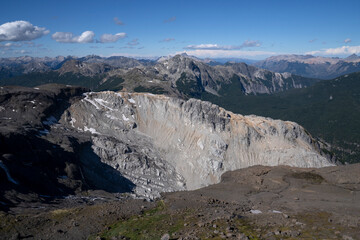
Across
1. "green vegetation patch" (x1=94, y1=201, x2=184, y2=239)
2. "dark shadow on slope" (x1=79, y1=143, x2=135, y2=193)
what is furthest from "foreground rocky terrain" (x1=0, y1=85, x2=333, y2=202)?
"green vegetation patch" (x1=94, y1=201, x2=184, y2=239)

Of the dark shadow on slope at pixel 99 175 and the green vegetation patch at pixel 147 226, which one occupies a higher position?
the green vegetation patch at pixel 147 226

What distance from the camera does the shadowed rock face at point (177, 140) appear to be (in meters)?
82.4

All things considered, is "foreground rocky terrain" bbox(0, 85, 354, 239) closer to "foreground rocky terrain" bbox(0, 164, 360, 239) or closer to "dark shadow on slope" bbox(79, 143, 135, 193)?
"foreground rocky terrain" bbox(0, 164, 360, 239)

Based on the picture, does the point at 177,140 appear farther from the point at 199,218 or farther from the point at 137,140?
the point at 199,218

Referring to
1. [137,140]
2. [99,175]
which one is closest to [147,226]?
[99,175]

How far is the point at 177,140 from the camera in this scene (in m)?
94.8

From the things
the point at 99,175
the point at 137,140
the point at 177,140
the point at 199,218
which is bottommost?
the point at 99,175

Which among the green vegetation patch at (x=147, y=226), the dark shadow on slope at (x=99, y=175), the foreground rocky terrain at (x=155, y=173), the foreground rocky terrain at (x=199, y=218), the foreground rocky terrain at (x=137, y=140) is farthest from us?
the dark shadow on slope at (x=99, y=175)

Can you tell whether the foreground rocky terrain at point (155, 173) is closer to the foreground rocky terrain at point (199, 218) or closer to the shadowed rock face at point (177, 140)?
the foreground rocky terrain at point (199, 218)

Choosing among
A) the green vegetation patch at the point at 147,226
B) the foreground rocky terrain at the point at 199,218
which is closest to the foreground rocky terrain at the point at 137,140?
→ the foreground rocky terrain at the point at 199,218

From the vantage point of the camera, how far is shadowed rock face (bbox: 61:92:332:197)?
8244 cm

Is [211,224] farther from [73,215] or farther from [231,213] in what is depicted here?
[73,215]

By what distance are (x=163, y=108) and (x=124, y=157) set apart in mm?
28356

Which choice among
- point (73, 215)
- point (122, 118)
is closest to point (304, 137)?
point (122, 118)
